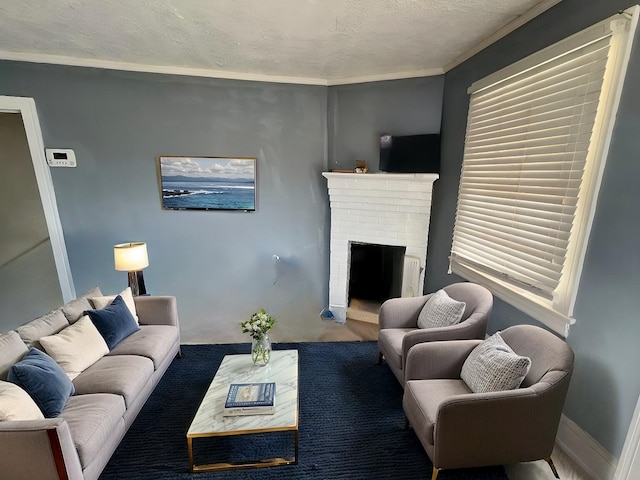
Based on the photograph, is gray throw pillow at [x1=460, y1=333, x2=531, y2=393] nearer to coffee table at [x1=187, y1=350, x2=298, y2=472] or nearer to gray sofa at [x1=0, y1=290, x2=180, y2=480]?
coffee table at [x1=187, y1=350, x2=298, y2=472]

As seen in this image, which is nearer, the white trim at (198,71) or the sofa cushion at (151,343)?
the sofa cushion at (151,343)

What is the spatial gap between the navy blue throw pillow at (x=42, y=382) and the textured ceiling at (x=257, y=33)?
2.25m

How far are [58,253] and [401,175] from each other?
384 cm

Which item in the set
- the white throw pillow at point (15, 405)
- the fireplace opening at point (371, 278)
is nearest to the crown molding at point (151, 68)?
the fireplace opening at point (371, 278)

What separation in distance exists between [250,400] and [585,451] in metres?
1.95

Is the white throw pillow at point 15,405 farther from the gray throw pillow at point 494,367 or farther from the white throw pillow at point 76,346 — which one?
the gray throw pillow at point 494,367

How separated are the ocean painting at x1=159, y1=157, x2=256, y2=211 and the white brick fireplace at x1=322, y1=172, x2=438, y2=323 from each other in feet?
3.09

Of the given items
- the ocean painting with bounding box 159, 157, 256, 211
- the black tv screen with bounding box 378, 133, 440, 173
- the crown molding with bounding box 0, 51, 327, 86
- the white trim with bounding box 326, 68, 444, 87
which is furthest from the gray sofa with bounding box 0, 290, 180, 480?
the white trim with bounding box 326, 68, 444, 87

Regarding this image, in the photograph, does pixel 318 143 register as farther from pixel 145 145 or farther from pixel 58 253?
pixel 58 253

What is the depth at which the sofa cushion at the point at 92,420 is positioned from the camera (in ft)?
5.01

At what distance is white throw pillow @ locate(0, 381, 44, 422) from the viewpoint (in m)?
1.41

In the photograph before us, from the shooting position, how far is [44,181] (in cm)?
323

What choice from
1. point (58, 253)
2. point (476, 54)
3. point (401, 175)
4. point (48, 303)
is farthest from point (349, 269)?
point (48, 303)

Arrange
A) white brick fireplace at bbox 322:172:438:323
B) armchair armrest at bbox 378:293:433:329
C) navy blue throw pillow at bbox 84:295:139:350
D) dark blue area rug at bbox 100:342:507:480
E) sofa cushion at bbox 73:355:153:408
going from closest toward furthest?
dark blue area rug at bbox 100:342:507:480
sofa cushion at bbox 73:355:153:408
navy blue throw pillow at bbox 84:295:139:350
armchair armrest at bbox 378:293:433:329
white brick fireplace at bbox 322:172:438:323
